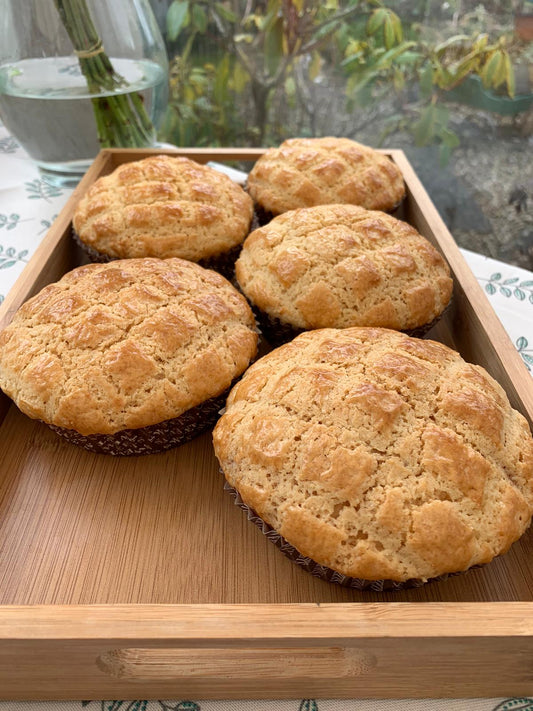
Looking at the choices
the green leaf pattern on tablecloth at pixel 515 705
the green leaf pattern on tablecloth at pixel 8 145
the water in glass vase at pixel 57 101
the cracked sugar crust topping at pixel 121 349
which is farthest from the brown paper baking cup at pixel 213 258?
the green leaf pattern on tablecloth at pixel 515 705

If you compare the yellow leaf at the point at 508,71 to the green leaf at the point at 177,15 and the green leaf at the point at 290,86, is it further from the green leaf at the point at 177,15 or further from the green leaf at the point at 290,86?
the green leaf at the point at 177,15

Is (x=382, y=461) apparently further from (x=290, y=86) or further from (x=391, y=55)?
(x=290, y=86)

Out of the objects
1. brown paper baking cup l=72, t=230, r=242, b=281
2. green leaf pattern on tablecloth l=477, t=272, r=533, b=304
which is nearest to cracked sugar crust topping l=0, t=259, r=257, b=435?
brown paper baking cup l=72, t=230, r=242, b=281

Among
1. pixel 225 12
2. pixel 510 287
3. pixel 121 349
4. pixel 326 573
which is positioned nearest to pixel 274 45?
pixel 225 12

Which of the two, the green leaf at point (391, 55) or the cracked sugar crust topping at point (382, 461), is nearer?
the cracked sugar crust topping at point (382, 461)

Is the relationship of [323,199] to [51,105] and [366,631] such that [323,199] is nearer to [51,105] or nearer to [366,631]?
[51,105]

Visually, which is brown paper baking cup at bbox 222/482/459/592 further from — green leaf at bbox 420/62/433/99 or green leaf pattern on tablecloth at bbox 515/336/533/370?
green leaf at bbox 420/62/433/99

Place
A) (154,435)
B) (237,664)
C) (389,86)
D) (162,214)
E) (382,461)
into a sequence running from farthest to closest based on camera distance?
(389,86) < (162,214) < (154,435) < (382,461) < (237,664)
